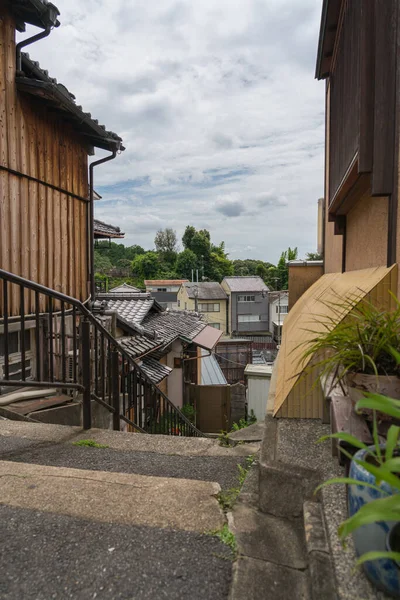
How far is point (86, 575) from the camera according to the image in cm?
137

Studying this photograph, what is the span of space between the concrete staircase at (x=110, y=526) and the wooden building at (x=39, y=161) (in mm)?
3950

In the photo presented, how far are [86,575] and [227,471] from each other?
4.08 feet

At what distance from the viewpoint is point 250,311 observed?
113 feet

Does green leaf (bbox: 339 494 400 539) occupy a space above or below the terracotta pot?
below

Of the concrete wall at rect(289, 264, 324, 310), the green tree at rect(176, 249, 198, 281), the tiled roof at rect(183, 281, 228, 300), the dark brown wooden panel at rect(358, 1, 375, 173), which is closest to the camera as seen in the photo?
the dark brown wooden panel at rect(358, 1, 375, 173)

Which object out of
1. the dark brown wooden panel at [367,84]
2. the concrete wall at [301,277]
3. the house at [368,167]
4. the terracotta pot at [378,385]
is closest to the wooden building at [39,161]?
the concrete wall at [301,277]

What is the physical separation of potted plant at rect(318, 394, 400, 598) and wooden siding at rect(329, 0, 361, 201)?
2.43 metres

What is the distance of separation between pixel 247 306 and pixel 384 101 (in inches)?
1261

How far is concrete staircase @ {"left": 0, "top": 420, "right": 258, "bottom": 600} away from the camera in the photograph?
1.34 metres

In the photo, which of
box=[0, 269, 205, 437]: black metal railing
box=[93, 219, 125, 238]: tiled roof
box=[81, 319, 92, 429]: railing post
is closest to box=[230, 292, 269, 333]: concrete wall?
box=[93, 219, 125, 238]: tiled roof

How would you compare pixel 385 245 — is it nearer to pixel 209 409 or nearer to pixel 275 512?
pixel 275 512

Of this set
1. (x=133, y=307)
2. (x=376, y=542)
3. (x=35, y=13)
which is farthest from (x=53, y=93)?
(x=133, y=307)

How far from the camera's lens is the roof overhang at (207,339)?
11384 mm

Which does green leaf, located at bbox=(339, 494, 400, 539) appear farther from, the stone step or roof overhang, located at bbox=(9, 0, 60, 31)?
roof overhang, located at bbox=(9, 0, 60, 31)
